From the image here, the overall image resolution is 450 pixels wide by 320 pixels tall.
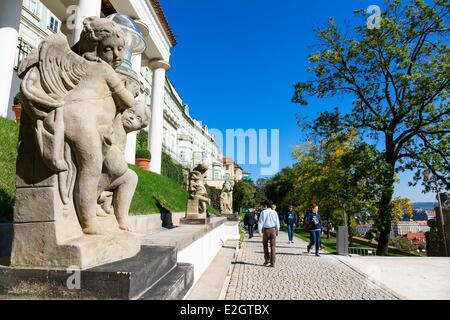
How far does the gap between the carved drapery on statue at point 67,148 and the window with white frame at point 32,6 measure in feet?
82.1

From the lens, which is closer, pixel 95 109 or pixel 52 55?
pixel 52 55

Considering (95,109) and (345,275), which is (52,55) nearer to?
(95,109)

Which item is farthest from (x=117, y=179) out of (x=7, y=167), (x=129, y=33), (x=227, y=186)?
(x=227, y=186)

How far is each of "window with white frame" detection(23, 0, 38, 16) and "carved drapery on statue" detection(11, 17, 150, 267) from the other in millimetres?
25017

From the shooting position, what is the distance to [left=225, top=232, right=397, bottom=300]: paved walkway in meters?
5.41

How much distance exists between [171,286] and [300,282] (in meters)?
4.96

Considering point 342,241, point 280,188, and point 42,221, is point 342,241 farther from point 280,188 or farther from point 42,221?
point 280,188

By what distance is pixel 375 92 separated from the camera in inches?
581

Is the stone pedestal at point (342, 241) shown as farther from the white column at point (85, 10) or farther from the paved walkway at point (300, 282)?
the white column at point (85, 10)

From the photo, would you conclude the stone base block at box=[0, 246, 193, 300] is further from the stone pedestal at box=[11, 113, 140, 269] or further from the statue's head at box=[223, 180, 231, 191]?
the statue's head at box=[223, 180, 231, 191]

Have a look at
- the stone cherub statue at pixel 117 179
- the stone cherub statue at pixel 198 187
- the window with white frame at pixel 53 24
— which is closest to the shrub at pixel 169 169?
the window with white frame at pixel 53 24

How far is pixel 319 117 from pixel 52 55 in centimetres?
1458

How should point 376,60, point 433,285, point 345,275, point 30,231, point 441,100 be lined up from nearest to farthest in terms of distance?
point 30,231 → point 433,285 → point 345,275 → point 441,100 → point 376,60

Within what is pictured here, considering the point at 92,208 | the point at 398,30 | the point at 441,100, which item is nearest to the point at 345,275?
the point at 92,208
